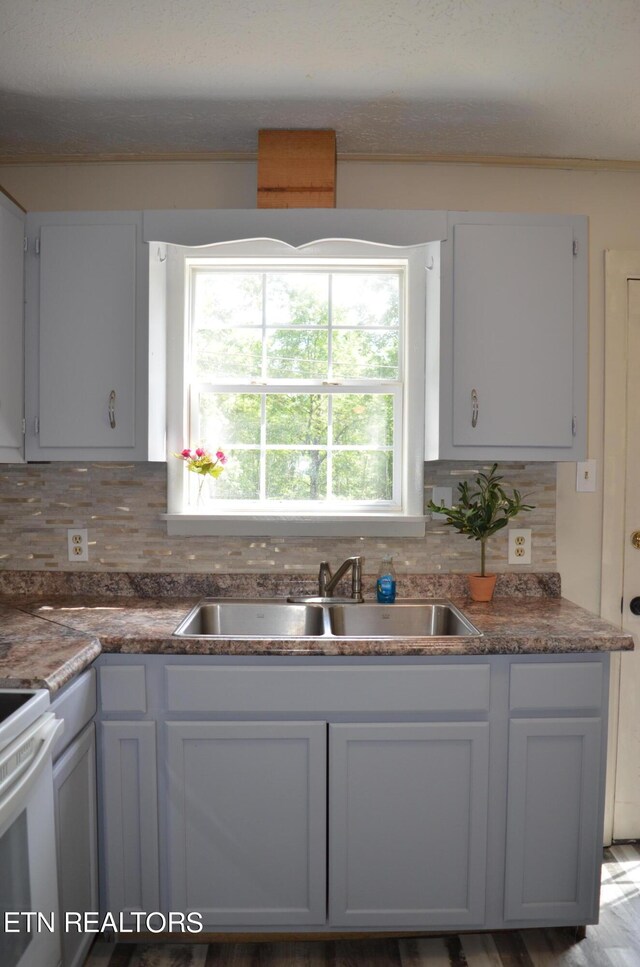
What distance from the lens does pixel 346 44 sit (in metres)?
1.92

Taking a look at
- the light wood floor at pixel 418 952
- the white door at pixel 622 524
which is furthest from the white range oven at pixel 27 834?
the white door at pixel 622 524

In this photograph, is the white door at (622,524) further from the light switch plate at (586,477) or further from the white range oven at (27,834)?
the white range oven at (27,834)

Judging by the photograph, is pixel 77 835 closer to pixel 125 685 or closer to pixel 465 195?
pixel 125 685

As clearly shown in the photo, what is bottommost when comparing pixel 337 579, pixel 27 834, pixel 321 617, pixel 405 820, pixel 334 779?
pixel 405 820

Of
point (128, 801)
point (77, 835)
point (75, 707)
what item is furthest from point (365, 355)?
point (77, 835)

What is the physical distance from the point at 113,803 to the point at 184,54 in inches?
84.0

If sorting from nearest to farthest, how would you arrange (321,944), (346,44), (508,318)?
(346,44), (321,944), (508,318)

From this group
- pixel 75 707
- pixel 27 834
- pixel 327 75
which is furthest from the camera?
pixel 327 75

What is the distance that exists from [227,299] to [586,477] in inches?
59.9

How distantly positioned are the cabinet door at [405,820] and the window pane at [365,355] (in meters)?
1.30

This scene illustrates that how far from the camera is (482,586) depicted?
2.48 m

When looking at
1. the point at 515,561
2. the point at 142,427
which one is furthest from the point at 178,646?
the point at 515,561

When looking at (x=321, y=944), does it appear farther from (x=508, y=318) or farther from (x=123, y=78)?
(x=123, y=78)

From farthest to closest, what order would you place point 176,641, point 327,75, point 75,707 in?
1. point 327,75
2. point 176,641
3. point 75,707
